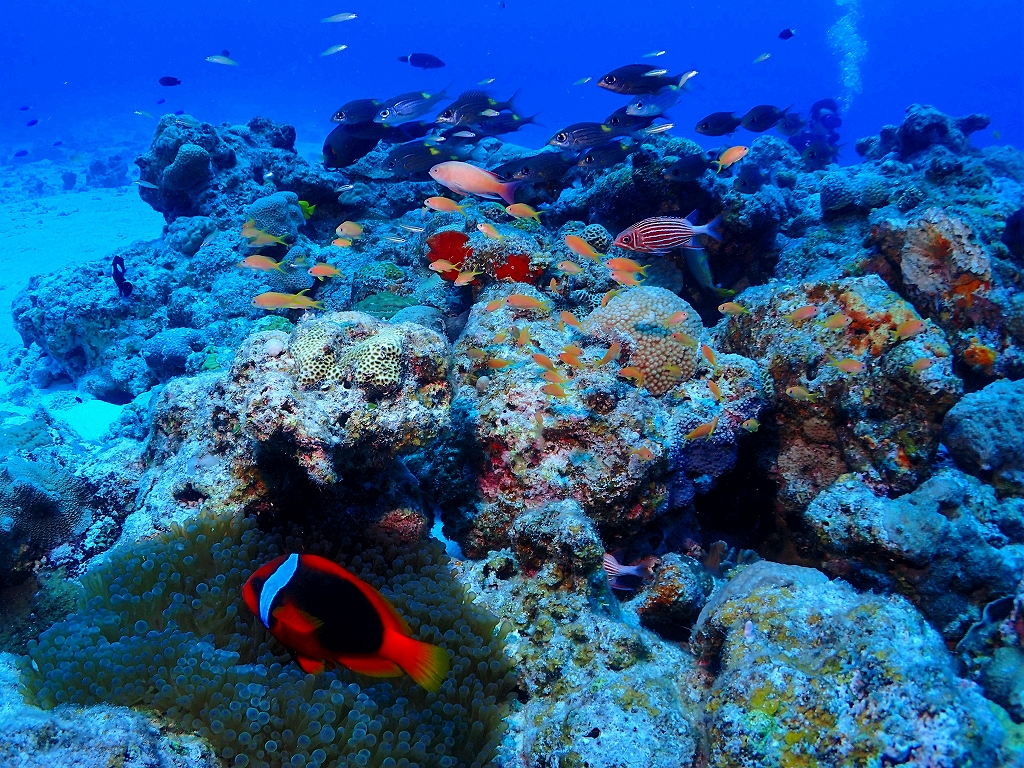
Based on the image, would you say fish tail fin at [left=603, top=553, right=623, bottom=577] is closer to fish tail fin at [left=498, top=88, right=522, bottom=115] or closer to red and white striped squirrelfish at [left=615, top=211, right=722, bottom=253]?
red and white striped squirrelfish at [left=615, top=211, right=722, bottom=253]

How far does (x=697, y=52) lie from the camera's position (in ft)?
400

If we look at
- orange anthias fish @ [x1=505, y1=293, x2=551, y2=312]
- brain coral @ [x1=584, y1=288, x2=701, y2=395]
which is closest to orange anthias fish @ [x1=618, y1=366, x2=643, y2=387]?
brain coral @ [x1=584, y1=288, x2=701, y2=395]

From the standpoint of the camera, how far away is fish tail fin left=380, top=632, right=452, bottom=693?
207 cm

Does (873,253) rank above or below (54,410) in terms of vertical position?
above

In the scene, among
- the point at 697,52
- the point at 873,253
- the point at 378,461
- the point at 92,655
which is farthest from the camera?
the point at 697,52

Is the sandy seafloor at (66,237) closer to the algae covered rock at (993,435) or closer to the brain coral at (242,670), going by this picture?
the brain coral at (242,670)

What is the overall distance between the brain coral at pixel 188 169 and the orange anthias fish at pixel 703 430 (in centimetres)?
1093

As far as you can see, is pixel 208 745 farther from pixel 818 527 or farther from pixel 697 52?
pixel 697 52

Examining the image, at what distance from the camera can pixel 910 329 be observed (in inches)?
181

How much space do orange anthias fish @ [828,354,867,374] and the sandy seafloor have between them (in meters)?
9.52

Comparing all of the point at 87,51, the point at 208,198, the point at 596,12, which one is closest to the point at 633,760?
the point at 208,198

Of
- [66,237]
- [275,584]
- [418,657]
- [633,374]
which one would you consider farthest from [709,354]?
[66,237]

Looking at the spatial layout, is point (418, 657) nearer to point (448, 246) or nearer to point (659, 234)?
point (659, 234)

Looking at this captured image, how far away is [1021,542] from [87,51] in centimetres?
13751
